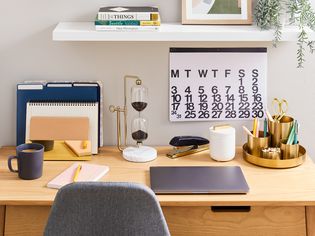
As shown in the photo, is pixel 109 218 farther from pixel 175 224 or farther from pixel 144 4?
pixel 144 4

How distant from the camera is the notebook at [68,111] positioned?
7.63ft

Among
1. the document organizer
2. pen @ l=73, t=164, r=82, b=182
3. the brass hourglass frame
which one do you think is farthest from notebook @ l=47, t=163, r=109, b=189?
the brass hourglass frame

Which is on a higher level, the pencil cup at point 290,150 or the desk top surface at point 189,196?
the pencil cup at point 290,150

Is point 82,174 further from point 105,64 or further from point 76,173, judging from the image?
point 105,64

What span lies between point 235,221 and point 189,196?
0.57 ft

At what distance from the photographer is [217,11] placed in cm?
229

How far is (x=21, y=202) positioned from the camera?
74.9 inches

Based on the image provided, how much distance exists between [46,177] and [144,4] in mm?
745

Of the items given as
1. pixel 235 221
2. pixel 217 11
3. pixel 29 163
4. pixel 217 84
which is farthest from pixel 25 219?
pixel 217 11

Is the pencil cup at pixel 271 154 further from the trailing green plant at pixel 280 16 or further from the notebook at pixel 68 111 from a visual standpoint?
the notebook at pixel 68 111

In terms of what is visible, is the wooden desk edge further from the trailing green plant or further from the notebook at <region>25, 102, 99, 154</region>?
the trailing green plant

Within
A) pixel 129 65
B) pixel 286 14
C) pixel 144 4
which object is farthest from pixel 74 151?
pixel 286 14

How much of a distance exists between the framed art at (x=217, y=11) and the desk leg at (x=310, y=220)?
0.75m

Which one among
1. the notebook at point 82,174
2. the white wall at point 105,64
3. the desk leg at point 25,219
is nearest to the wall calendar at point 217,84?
the white wall at point 105,64
